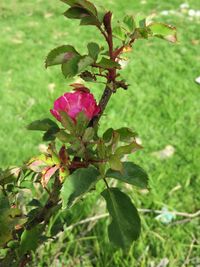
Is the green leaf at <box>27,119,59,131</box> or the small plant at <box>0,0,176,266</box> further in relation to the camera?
the green leaf at <box>27,119,59,131</box>

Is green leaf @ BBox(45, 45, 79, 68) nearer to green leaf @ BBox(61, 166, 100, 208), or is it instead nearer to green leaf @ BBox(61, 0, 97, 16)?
green leaf @ BBox(61, 0, 97, 16)

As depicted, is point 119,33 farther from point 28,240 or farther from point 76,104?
point 28,240

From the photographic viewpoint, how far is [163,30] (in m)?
0.94

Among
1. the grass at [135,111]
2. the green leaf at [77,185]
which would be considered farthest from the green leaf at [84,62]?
the grass at [135,111]

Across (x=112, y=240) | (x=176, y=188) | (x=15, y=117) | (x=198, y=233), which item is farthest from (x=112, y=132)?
(x=15, y=117)

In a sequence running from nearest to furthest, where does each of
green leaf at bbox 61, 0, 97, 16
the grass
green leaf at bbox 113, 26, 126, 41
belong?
1. green leaf at bbox 61, 0, 97, 16
2. green leaf at bbox 113, 26, 126, 41
3. the grass

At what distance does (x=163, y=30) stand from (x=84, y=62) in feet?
0.59

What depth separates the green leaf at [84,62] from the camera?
0.91 m

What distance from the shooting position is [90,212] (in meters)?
2.56

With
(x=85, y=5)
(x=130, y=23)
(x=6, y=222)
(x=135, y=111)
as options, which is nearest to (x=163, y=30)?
(x=130, y=23)

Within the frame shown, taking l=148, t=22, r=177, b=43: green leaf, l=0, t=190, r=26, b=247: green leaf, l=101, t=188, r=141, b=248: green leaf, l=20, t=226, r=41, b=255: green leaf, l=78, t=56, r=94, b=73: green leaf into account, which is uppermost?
l=148, t=22, r=177, b=43: green leaf

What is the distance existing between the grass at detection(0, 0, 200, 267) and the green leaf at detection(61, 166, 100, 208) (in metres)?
1.05

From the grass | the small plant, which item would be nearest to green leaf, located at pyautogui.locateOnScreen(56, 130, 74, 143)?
the small plant

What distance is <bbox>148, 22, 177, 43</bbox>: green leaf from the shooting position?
93 centimetres
